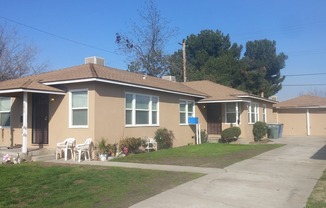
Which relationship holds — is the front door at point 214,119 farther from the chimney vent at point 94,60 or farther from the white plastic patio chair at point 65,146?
the white plastic patio chair at point 65,146

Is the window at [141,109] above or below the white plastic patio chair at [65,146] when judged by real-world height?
above

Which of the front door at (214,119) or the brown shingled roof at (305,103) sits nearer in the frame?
the front door at (214,119)

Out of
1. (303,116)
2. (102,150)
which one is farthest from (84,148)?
(303,116)

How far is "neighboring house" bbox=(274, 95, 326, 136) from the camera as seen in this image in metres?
30.2

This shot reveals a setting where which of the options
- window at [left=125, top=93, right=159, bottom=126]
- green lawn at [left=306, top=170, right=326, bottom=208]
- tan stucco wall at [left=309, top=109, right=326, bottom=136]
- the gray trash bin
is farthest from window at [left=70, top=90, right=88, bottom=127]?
tan stucco wall at [left=309, top=109, right=326, bottom=136]

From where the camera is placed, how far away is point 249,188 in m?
8.23

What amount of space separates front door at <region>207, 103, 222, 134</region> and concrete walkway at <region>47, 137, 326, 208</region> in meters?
11.2

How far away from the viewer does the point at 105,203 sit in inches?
267

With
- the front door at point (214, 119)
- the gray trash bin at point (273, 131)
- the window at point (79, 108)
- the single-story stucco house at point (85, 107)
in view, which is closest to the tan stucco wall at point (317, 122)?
the gray trash bin at point (273, 131)

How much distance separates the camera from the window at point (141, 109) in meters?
16.3

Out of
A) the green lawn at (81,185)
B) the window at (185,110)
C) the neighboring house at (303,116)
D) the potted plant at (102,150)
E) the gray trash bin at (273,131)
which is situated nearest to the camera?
the green lawn at (81,185)

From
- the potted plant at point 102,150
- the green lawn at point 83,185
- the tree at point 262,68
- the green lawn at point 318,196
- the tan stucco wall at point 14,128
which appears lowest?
the green lawn at point 318,196

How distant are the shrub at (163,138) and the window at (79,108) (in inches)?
184

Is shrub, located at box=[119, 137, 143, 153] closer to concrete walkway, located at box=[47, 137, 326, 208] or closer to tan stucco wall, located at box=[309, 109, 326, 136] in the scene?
concrete walkway, located at box=[47, 137, 326, 208]
